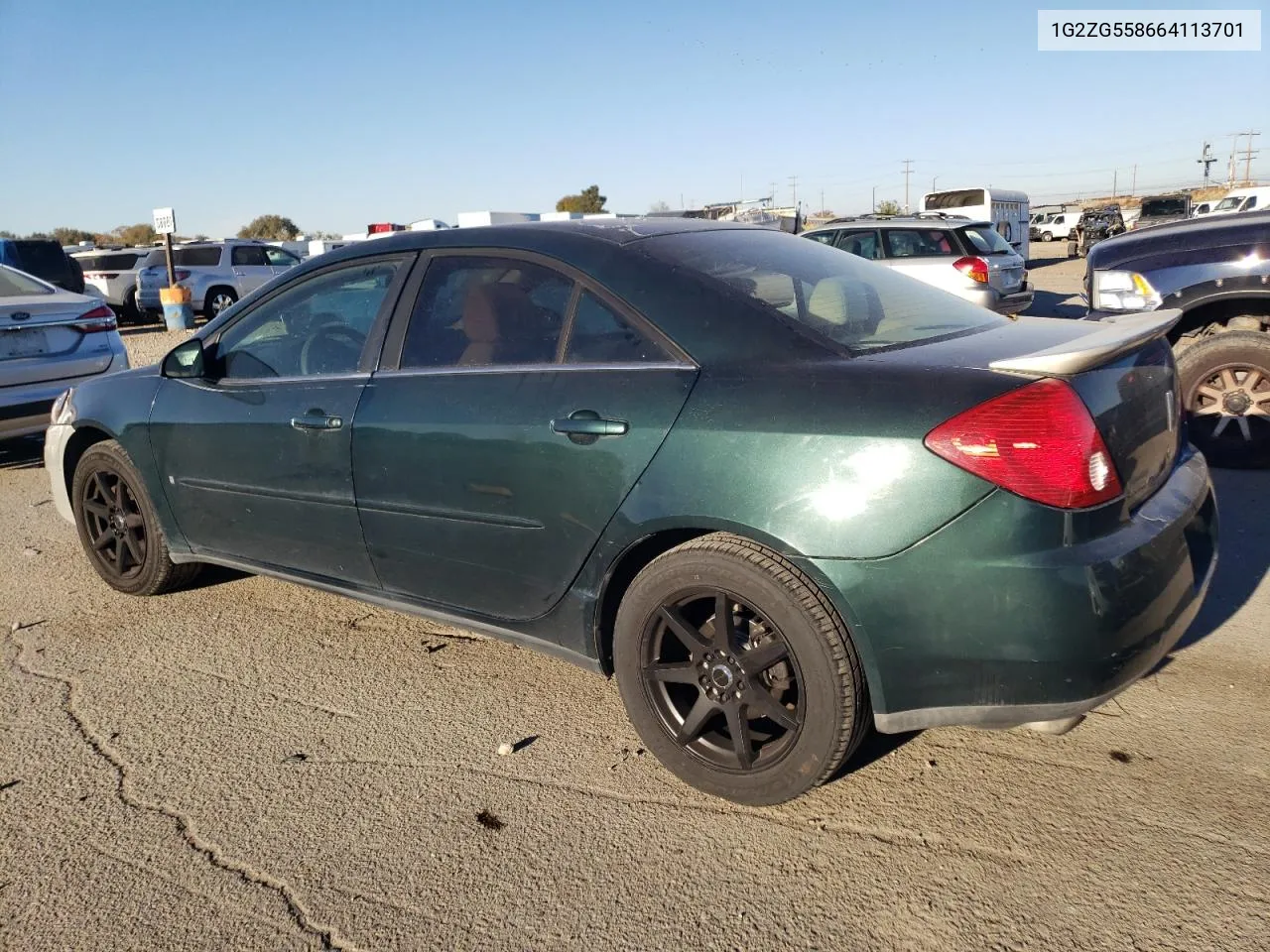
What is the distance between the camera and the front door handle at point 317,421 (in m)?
3.45

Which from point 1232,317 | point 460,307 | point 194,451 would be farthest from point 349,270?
point 1232,317

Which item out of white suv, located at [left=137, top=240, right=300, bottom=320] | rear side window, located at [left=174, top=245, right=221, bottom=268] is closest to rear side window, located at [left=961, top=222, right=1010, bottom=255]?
white suv, located at [left=137, top=240, right=300, bottom=320]

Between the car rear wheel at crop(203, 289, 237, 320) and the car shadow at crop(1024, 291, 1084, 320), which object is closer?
the car shadow at crop(1024, 291, 1084, 320)

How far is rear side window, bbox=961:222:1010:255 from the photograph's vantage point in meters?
13.0

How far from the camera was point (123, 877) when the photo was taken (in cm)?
255

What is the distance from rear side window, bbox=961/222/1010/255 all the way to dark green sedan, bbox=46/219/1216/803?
1034 cm

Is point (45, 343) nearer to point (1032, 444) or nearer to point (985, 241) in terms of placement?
point (1032, 444)

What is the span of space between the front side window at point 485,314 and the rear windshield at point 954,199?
81.3 ft

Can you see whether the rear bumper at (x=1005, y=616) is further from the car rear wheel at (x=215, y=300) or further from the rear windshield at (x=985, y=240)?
the car rear wheel at (x=215, y=300)

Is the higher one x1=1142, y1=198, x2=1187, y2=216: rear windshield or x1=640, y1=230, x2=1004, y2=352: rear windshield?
x1=1142, y1=198, x2=1187, y2=216: rear windshield

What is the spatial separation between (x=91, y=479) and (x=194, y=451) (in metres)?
0.99

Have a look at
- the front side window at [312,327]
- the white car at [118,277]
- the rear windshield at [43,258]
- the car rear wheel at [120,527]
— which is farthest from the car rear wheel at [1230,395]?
the white car at [118,277]

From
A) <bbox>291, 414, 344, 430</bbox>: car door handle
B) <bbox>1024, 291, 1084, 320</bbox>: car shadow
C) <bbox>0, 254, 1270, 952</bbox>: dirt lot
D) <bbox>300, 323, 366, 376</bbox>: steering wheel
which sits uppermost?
<bbox>300, 323, 366, 376</bbox>: steering wheel

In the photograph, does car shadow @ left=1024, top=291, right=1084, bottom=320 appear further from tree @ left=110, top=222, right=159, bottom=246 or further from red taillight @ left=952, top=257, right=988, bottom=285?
tree @ left=110, top=222, right=159, bottom=246
